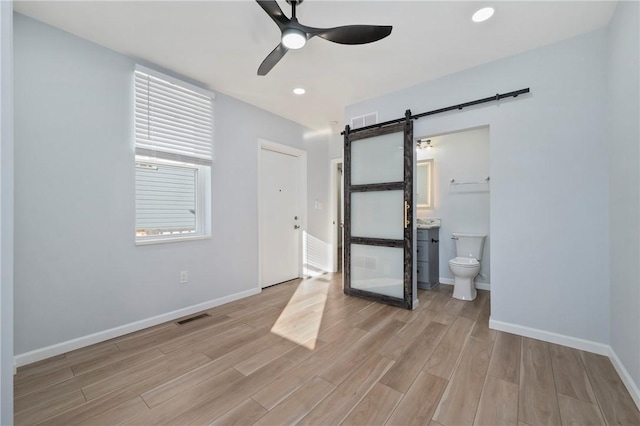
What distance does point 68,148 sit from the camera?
2.12 meters

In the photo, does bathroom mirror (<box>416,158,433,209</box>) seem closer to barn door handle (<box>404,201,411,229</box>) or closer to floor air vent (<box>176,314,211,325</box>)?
barn door handle (<box>404,201,411,229</box>)

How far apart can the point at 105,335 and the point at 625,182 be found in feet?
13.5

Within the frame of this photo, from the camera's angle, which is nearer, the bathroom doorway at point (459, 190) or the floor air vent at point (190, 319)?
the floor air vent at point (190, 319)

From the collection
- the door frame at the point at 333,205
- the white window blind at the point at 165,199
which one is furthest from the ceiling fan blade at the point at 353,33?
the door frame at the point at 333,205

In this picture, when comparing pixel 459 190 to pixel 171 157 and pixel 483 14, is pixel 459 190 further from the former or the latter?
pixel 171 157

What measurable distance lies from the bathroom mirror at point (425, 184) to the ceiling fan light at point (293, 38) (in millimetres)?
3029

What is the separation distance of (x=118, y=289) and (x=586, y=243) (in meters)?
3.98

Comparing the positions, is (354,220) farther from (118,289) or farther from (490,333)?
(118,289)

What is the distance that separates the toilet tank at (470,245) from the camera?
3.54 m

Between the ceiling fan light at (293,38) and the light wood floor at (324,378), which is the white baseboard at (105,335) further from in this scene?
the ceiling fan light at (293,38)

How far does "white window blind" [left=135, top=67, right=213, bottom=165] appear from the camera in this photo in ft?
8.23

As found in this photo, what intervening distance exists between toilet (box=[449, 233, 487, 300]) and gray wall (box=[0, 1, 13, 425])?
3.64 metres

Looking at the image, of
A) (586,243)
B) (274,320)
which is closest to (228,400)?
(274,320)

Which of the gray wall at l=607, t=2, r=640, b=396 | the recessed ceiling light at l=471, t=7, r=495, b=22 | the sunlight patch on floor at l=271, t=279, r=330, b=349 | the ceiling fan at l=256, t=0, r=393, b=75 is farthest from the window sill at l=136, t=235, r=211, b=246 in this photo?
the gray wall at l=607, t=2, r=640, b=396
